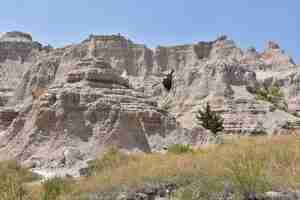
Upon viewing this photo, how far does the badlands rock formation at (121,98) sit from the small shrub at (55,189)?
791cm

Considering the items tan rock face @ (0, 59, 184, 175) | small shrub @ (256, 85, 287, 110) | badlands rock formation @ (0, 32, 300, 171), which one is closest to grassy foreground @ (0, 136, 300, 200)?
badlands rock formation @ (0, 32, 300, 171)

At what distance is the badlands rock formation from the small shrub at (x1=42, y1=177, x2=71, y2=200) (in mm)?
7913

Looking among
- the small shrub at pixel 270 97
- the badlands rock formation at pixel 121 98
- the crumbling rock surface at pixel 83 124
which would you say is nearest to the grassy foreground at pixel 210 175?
the badlands rock formation at pixel 121 98

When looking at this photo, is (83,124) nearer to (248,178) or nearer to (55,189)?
(55,189)

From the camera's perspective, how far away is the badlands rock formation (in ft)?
78.1

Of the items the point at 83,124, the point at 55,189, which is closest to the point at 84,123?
the point at 83,124

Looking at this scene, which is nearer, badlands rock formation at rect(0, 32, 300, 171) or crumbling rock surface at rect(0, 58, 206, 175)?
crumbling rock surface at rect(0, 58, 206, 175)

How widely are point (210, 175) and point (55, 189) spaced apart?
3.86 m

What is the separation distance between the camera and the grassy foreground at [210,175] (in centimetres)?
943

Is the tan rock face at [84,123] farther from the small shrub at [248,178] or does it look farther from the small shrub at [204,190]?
the small shrub at [248,178]

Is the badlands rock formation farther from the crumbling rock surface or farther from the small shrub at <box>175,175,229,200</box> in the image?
the small shrub at <box>175,175,229,200</box>

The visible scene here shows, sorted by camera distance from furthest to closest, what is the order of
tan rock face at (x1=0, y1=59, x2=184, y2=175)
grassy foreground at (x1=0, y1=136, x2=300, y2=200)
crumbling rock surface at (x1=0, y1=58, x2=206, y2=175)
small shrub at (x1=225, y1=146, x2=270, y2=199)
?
1. tan rock face at (x1=0, y1=59, x2=184, y2=175)
2. crumbling rock surface at (x1=0, y1=58, x2=206, y2=175)
3. grassy foreground at (x1=0, y1=136, x2=300, y2=200)
4. small shrub at (x1=225, y1=146, x2=270, y2=199)

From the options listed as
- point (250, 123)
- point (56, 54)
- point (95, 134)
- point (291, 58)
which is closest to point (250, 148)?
point (95, 134)

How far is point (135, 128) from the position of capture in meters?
24.6
